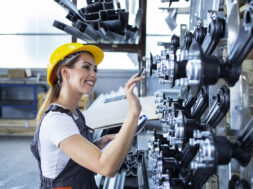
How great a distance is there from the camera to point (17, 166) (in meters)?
3.03

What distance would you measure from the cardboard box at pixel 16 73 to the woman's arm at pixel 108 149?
3.90 m

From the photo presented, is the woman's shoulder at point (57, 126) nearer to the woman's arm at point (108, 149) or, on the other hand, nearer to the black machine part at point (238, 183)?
the woman's arm at point (108, 149)

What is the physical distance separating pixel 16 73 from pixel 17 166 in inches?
78.0

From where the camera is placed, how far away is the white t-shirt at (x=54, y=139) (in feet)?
3.13

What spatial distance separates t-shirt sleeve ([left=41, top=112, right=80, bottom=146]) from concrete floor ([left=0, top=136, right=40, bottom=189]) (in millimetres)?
1871

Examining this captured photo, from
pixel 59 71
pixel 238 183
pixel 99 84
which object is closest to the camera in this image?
pixel 238 183

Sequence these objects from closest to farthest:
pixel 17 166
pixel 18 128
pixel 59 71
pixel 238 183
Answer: pixel 238 183 < pixel 59 71 < pixel 17 166 < pixel 18 128

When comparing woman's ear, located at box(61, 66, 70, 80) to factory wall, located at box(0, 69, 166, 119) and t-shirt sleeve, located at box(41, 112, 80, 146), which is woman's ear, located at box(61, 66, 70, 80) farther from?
factory wall, located at box(0, 69, 166, 119)

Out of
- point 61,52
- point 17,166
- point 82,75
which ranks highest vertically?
point 61,52

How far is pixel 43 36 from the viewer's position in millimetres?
4977

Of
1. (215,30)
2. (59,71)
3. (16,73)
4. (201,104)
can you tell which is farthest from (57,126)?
(16,73)

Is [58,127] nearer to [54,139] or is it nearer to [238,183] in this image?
[54,139]

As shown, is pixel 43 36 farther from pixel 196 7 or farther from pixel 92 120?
pixel 196 7

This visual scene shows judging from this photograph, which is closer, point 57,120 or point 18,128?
point 57,120
